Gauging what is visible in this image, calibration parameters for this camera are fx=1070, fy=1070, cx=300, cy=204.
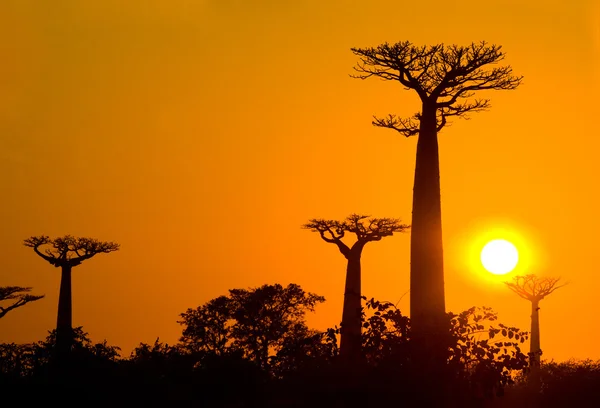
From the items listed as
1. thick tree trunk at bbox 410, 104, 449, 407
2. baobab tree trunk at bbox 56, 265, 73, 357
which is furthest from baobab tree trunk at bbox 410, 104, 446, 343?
baobab tree trunk at bbox 56, 265, 73, 357

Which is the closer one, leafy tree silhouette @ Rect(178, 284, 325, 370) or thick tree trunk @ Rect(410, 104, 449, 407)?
thick tree trunk @ Rect(410, 104, 449, 407)

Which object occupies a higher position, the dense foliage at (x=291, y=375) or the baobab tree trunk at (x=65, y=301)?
the baobab tree trunk at (x=65, y=301)

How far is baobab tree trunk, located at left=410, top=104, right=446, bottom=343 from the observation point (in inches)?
876

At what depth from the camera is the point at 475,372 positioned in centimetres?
1916

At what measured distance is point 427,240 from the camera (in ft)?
75.0

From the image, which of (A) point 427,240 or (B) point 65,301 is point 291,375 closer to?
(A) point 427,240

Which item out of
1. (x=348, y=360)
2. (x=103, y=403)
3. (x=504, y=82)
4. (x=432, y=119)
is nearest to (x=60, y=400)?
(x=103, y=403)

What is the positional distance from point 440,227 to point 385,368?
543 centimetres

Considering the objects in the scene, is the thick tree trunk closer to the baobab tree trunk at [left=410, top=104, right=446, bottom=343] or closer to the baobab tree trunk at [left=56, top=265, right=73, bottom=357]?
the baobab tree trunk at [left=410, top=104, right=446, bottom=343]

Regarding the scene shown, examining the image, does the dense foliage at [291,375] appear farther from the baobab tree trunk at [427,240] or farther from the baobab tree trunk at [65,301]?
the baobab tree trunk at [65,301]

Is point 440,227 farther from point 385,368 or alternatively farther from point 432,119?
point 385,368

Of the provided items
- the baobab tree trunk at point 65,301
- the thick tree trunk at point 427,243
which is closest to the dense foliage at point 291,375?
the thick tree trunk at point 427,243

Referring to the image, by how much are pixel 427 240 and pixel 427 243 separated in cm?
7

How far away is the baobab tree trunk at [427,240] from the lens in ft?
73.0
